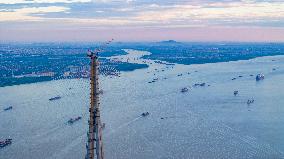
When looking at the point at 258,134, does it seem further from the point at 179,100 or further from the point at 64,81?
the point at 64,81

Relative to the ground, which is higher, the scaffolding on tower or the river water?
the scaffolding on tower

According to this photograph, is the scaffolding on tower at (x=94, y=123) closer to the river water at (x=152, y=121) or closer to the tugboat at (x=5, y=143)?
the river water at (x=152, y=121)

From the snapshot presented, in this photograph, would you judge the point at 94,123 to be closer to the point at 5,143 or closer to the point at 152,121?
the point at 5,143

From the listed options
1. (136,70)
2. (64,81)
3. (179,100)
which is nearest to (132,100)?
(179,100)

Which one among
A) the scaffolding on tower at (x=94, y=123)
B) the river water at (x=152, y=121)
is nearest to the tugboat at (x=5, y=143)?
the river water at (x=152, y=121)

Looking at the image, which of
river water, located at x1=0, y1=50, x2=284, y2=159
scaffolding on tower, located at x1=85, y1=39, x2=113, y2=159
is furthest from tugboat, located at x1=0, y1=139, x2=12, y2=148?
scaffolding on tower, located at x1=85, y1=39, x2=113, y2=159

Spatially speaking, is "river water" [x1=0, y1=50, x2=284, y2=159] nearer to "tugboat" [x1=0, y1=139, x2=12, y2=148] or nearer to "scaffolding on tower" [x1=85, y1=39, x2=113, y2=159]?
"tugboat" [x1=0, y1=139, x2=12, y2=148]

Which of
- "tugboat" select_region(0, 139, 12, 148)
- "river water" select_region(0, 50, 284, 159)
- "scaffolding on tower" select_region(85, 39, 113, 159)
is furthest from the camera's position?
"tugboat" select_region(0, 139, 12, 148)

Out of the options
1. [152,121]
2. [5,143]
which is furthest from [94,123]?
[152,121]
